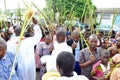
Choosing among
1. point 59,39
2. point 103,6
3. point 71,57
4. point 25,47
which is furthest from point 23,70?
point 103,6

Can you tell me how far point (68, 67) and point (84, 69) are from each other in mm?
1789

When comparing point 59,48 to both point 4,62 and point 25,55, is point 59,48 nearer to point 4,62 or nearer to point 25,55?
point 25,55

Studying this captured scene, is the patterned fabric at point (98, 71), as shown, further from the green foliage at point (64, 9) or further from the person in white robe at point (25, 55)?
the green foliage at point (64, 9)

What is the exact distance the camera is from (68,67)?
8.80 ft

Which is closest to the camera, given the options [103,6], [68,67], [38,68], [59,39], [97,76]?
[68,67]

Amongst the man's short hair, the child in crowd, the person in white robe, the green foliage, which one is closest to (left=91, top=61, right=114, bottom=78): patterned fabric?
the child in crowd

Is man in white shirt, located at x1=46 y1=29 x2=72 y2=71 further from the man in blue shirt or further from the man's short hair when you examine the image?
the man's short hair

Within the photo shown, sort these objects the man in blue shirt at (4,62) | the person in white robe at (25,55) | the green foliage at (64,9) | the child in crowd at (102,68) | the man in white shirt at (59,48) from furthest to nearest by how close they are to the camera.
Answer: the green foliage at (64,9) < the person in white robe at (25,55) < the man in white shirt at (59,48) < the child in crowd at (102,68) < the man in blue shirt at (4,62)

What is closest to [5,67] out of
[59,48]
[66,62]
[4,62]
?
[4,62]

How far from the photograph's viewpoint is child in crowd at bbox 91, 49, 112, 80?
3.85 metres

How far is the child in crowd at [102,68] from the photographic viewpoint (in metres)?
3.85

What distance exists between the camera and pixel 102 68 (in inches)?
158

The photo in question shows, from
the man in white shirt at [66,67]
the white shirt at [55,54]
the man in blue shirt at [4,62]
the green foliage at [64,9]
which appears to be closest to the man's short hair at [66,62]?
the man in white shirt at [66,67]

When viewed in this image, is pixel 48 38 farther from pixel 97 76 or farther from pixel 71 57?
pixel 71 57
